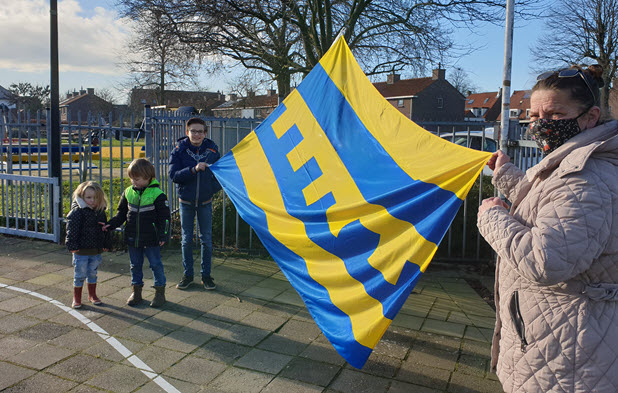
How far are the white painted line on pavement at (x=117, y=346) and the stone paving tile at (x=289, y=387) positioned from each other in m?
0.66

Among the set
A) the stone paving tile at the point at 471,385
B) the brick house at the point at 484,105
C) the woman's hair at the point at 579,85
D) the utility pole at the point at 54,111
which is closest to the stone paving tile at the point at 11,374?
the stone paving tile at the point at 471,385

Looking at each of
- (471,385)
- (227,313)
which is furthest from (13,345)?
(471,385)

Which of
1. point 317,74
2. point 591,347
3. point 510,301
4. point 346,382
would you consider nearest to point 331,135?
point 317,74

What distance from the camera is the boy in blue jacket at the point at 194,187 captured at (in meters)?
5.76

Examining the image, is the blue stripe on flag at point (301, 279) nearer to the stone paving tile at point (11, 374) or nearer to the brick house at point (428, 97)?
the stone paving tile at point (11, 374)

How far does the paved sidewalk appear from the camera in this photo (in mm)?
3736

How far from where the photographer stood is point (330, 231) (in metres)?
3.87

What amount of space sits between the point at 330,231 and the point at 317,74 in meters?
1.47

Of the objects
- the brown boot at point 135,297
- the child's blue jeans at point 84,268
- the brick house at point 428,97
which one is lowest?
the brown boot at point 135,297

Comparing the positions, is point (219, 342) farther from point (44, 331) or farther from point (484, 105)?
point (484, 105)

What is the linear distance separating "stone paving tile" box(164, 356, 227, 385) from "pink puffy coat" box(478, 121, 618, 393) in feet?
7.85

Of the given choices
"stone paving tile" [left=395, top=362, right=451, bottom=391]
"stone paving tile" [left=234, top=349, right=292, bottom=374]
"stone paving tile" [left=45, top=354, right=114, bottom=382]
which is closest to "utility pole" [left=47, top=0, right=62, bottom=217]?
"stone paving tile" [left=45, top=354, right=114, bottom=382]

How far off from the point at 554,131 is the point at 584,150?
→ 0.24m

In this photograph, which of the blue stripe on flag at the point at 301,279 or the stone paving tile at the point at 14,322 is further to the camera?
the stone paving tile at the point at 14,322
